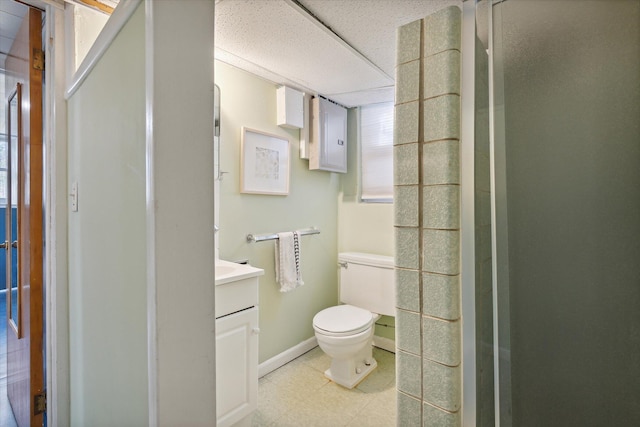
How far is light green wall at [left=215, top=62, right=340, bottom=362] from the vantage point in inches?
76.2

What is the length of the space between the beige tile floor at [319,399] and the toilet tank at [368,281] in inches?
18.7

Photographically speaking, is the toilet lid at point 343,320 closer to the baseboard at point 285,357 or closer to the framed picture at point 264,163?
the baseboard at point 285,357

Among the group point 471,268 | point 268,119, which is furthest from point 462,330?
point 268,119

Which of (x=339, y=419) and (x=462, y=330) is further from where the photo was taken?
(x=339, y=419)

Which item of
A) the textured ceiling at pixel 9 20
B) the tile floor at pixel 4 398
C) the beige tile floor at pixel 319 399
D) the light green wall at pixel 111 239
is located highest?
the textured ceiling at pixel 9 20

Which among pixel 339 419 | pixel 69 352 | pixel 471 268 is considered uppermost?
pixel 471 268

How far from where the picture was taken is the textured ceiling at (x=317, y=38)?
4.34ft

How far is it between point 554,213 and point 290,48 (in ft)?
4.97

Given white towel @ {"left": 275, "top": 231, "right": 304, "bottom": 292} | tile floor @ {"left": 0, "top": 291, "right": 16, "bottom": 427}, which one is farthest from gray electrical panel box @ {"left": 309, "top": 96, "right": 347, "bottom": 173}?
tile floor @ {"left": 0, "top": 291, "right": 16, "bottom": 427}

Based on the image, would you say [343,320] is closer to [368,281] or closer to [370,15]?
[368,281]

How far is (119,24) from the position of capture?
717mm

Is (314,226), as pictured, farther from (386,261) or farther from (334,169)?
(386,261)

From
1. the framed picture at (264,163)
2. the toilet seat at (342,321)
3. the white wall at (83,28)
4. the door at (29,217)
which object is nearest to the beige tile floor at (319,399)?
the toilet seat at (342,321)

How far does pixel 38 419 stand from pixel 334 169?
7.45 feet
